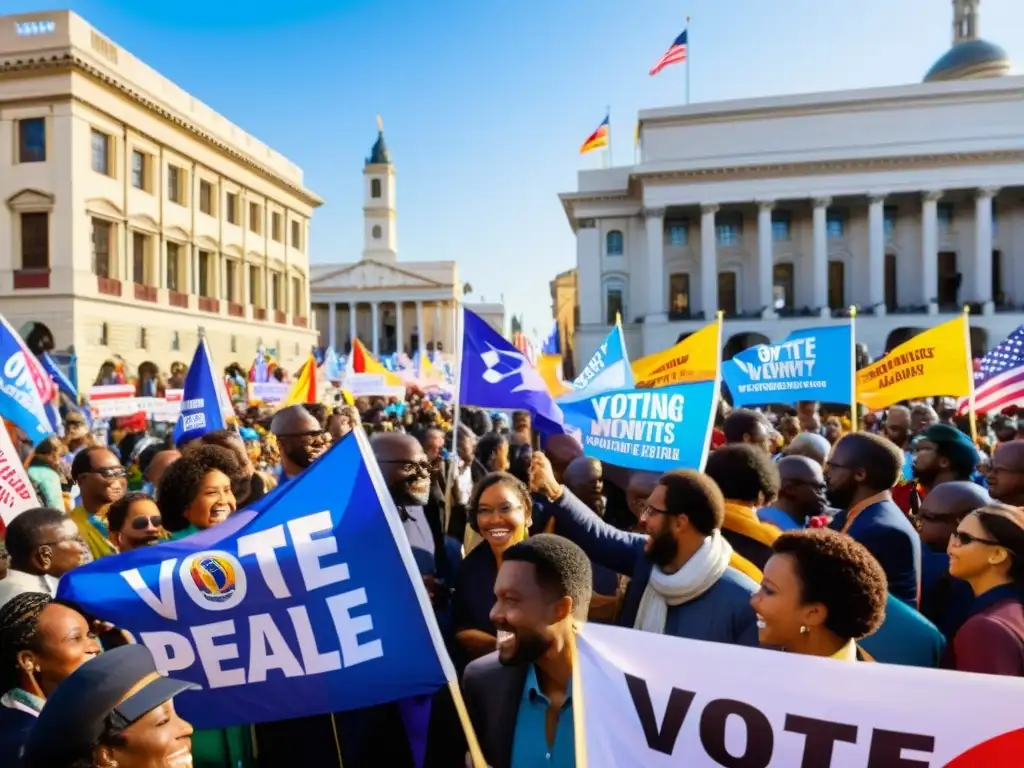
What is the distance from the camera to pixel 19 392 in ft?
21.6

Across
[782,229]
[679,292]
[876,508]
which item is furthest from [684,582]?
[782,229]

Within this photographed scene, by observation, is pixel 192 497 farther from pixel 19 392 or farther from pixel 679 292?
pixel 679 292

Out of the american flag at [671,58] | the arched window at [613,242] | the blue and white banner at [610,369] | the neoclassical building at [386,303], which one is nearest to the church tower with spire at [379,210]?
the neoclassical building at [386,303]

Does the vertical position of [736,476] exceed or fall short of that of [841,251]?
it falls short

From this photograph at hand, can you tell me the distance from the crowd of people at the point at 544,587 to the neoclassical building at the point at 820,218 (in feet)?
128

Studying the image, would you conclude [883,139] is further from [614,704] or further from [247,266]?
[614,704]

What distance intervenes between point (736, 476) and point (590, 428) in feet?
6.13

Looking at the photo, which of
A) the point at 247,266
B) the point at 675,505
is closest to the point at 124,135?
the point at 247,266

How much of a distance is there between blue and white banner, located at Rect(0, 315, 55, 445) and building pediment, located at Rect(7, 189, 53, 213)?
79.4 ft

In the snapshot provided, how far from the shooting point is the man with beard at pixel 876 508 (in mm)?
3307

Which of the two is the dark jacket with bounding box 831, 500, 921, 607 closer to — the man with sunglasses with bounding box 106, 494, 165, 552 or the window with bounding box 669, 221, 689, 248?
the man with sunglasses with bounding box 106, 494, 165, 552

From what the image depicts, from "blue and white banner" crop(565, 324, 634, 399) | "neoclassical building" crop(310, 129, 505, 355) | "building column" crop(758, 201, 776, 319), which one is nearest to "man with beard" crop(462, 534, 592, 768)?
"blue and white banner" crop(565, 324, 634, 399)

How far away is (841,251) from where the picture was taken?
4438 cm

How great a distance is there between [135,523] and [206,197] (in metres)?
35.3
